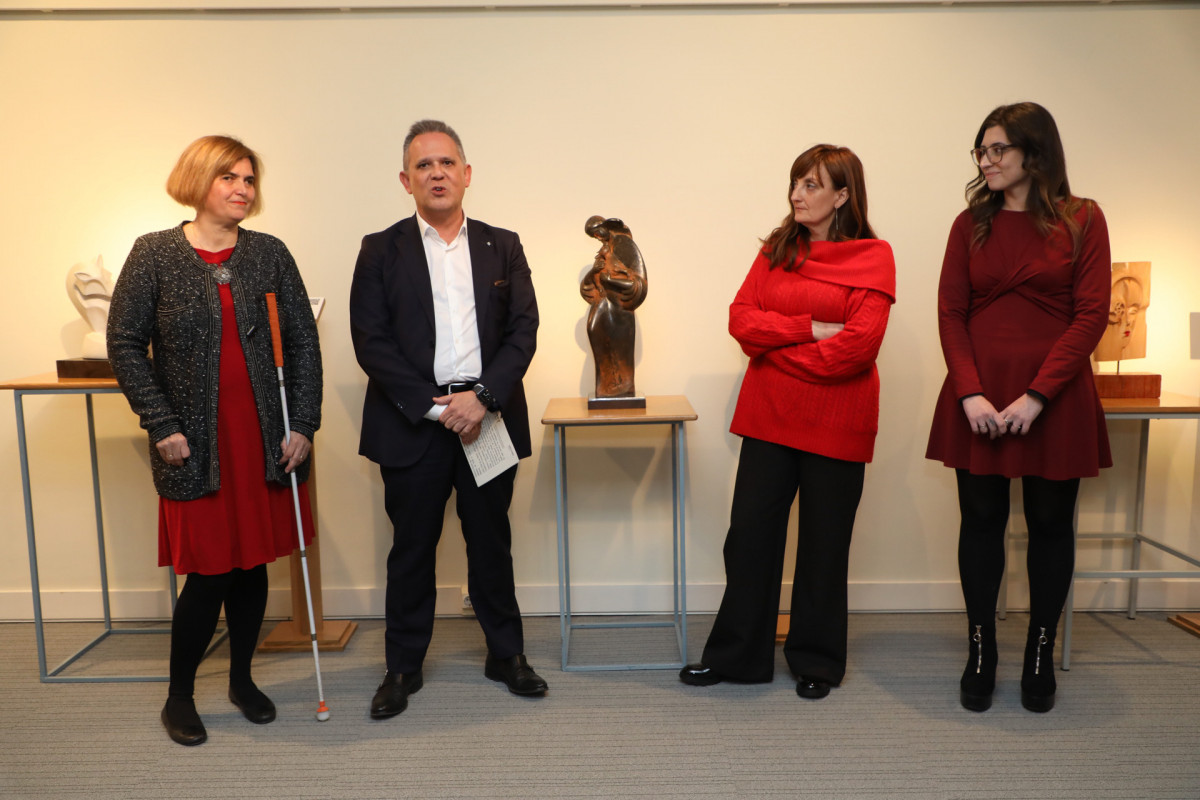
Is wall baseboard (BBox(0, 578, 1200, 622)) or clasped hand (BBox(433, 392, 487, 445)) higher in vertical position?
clasped hand (BBox(433, 392, 487, 445))

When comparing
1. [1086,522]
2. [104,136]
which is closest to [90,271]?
[104,136]

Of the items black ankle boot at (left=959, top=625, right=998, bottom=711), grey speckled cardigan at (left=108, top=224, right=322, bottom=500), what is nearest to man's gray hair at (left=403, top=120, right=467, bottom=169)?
grey speckled cardigan at (left=108, top=224, right=322, bottom=500)

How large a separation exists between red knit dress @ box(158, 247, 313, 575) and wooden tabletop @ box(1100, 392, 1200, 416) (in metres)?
2.50

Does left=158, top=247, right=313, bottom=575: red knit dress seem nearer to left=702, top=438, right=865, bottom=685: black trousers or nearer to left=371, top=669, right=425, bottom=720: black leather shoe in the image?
left=371, top=669, right=425, bottom=720: black leather shoe

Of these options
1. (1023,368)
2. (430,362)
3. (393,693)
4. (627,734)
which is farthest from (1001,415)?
(393,693)

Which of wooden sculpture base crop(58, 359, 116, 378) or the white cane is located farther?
wooden sculpture base crop(58, 359, 116, 378)

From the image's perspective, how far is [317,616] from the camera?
303cm

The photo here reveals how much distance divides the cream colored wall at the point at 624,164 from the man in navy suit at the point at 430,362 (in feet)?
2.15

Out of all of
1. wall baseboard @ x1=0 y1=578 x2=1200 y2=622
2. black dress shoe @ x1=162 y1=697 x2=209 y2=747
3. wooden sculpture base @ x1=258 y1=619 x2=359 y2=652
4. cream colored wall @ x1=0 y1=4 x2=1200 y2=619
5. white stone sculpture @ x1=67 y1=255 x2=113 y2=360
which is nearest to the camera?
black dress shoe @ x1=162 y1=697 x2=209 y2=747

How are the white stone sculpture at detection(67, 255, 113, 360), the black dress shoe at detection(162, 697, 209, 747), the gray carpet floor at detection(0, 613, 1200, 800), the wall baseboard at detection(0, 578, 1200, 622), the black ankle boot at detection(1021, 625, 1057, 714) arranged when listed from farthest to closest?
1. the wall baseboard at detection(0, 578, 1200, 622)
2. the white stone sculpture at detection(67, 255, 113, 360)
3. the black ankle boot at detection(1021, 625, 1057, 714)
4. the black dress shoe at detection(162, 697, 209, 747)
5. the gray carpet floor at detection(0, 613, 1200, 800)

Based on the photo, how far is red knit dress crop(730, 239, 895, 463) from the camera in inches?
92.0

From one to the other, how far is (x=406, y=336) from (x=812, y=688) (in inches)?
62.7

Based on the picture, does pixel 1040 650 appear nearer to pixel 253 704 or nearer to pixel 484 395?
pixel 484 395

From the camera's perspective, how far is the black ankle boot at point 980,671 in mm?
2416
